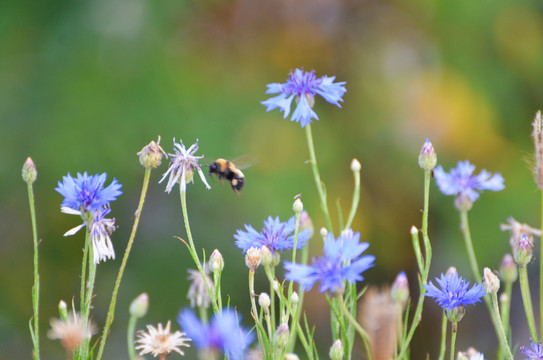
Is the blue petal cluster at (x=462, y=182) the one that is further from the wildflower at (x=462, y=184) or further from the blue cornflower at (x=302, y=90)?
the blue cornflower at (x=302, y=90)

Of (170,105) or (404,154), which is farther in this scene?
(404,154)

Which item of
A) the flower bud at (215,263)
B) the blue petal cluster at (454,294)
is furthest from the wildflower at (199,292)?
the blue petal cluster at (454,294)

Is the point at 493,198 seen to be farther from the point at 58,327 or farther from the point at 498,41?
the point at 58,327

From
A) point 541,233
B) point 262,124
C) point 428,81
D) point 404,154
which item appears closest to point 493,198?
point 404,154

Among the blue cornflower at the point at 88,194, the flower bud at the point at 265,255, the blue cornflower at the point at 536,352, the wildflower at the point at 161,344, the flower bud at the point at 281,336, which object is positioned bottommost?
the blue cornflower at the point at 536,352

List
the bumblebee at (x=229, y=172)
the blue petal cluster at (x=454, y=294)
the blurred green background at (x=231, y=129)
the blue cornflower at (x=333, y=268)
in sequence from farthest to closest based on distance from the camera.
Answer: the blurred green background at (x=231, y=129), the bumblebee at (x=229, y=172), the blue petal cluster at (x=454, y=294), the blue cornflower at (x=333, y=268)

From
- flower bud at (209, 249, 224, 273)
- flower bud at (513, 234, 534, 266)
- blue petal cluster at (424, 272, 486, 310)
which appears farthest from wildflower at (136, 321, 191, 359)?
flower bud at (513, 234, 534, 266)

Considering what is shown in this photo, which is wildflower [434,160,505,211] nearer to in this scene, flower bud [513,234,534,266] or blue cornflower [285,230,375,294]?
flower bud [513,234,534,266]
